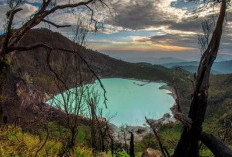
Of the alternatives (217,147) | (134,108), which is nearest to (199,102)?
(217,147)

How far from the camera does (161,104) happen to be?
68875mm

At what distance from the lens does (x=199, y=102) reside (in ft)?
24.2

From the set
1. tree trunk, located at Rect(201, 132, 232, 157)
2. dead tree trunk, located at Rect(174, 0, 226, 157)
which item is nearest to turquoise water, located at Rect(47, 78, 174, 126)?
dead tree trunk, located at Rect(174, 0, 226, 157)

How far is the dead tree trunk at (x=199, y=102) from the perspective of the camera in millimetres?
7340

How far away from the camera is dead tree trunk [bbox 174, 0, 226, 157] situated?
24.1 feet

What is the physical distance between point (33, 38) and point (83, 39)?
112892 mm

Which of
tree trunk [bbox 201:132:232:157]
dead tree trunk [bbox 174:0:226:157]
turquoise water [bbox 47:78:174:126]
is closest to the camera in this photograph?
tree trunk [bbox 201:132:232:157]

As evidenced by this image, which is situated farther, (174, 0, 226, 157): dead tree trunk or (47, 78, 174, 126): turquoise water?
(47, 78, 174, 126): turquoise water

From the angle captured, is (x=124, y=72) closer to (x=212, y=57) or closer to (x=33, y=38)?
(x=33, y=38)

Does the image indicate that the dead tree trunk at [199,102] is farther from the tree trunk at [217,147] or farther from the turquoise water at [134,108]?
the turquoise water at [134,108]

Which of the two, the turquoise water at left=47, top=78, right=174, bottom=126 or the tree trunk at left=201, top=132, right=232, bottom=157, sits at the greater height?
the tree trunk at left=201, top=132, right=232, bottom=157

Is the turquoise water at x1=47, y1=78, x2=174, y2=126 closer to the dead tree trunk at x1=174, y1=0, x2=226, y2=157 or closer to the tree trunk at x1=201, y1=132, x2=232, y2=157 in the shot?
the dead tree trunk at x1=174, y1=0, x2=226, y2=157

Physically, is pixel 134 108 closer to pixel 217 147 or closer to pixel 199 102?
pixel 199 102

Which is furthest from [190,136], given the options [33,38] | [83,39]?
[33,38]
